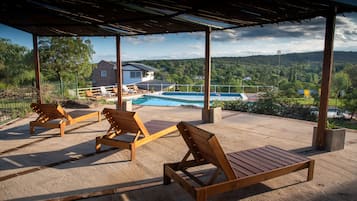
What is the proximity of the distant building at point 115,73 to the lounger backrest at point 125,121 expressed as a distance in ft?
95.9

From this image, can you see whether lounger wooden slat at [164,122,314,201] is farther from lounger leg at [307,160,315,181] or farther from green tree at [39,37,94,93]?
green tree at [39,37,94,93]

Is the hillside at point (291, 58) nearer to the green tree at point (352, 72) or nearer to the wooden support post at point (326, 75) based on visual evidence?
the green tree at point (352, 72)

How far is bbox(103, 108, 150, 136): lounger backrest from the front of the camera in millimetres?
4414

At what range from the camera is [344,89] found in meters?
15.4

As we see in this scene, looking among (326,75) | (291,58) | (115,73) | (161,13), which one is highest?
(291,58)

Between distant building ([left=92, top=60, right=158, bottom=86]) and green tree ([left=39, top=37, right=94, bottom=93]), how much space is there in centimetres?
1734

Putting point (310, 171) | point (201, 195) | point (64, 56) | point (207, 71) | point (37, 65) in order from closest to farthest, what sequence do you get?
point (201, 195)
point (310, 171)
point (207, 71)
point (37, 65)
point (64, 56)

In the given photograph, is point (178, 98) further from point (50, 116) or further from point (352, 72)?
point (50, 116)

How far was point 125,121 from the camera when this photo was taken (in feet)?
15.1

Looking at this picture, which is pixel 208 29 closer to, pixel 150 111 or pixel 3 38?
pixel 150 111

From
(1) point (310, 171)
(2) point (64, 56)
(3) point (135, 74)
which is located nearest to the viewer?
(1) point (310, 171)

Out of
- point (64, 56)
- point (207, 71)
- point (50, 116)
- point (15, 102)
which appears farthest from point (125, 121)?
point (64, 56)

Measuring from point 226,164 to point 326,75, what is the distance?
3039mm

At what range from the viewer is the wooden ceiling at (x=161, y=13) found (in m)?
4.15
